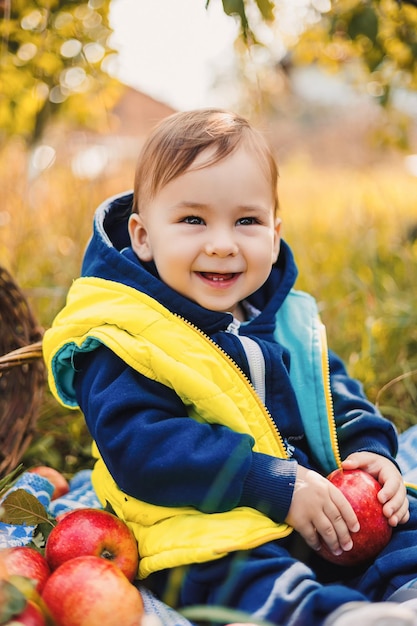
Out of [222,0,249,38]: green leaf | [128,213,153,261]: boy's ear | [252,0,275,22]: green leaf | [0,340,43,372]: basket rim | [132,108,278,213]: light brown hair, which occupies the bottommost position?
[0,340,43,372]: basket rim

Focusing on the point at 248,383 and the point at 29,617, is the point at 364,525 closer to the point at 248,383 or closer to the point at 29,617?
the point at 248,383

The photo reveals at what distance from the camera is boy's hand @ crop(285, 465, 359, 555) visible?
68.4 inches

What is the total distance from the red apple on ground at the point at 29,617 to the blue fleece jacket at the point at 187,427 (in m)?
0.44

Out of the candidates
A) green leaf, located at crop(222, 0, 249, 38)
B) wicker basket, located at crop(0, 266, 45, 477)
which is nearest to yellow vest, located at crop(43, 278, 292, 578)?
wicker basket, located at crop(0, 266, 45, 477)

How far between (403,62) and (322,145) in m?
15.1

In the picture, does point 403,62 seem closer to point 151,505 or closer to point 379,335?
point 379,335

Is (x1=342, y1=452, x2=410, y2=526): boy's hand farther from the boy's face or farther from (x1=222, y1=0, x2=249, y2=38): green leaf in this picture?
(x1=222, y1=0, x2=249, y2=38): green leaf

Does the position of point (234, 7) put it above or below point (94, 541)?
above

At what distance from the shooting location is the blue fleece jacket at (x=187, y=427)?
5.57ft

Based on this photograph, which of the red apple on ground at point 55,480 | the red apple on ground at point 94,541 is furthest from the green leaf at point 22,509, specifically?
the red apple on ground at point 55,480

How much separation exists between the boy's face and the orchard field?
86 cm

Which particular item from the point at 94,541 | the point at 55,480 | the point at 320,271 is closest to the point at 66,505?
the point at 55,480

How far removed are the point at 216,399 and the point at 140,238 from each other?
55 centimetres

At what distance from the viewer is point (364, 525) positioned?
179 cm
